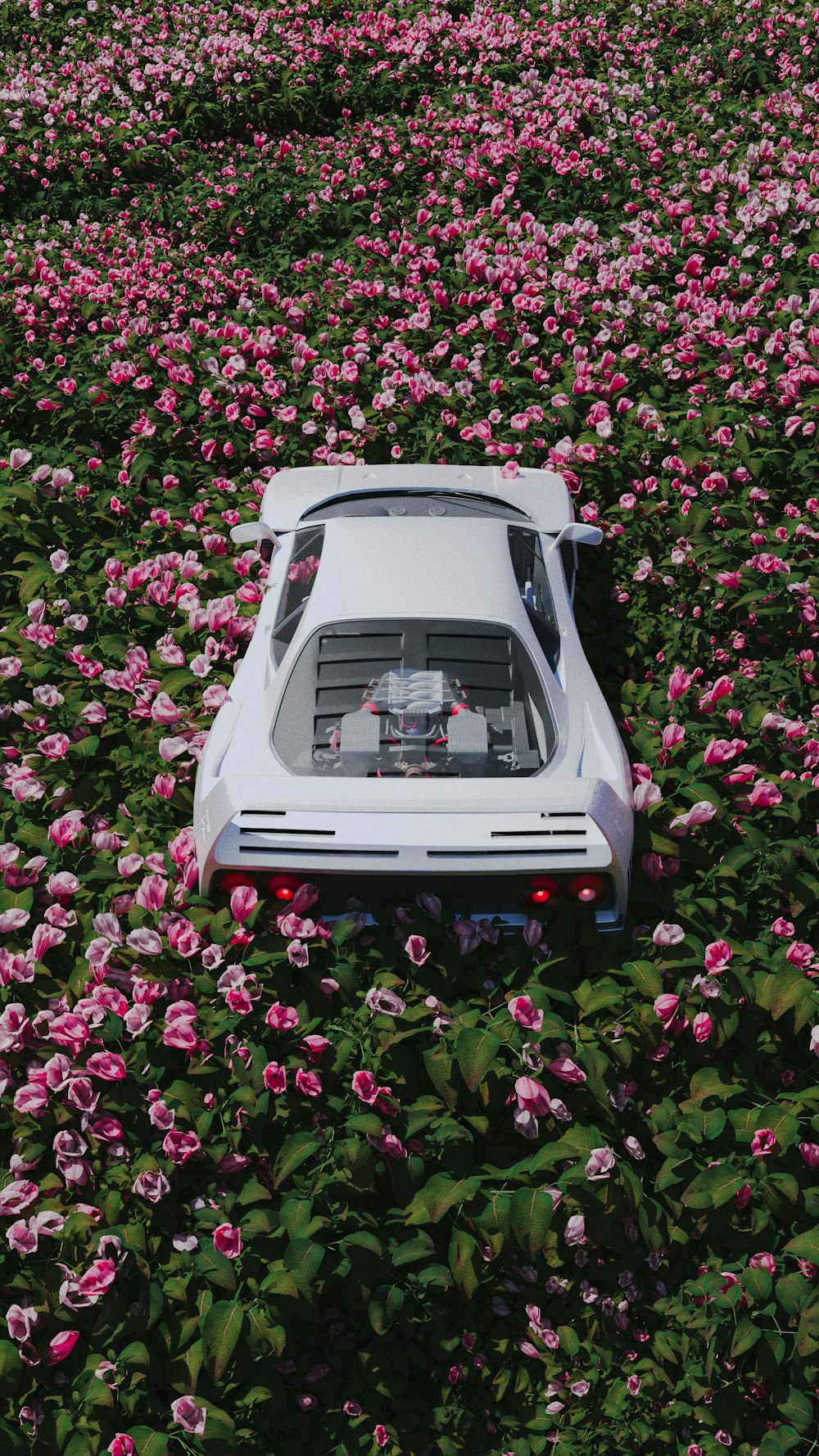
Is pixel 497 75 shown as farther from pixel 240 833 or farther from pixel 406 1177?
pixel 406 1177

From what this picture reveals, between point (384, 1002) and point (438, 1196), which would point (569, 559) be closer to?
point (384, 1002)

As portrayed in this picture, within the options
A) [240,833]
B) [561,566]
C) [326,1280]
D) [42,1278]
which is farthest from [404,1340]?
[561,566]

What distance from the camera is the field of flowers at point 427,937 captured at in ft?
9.21

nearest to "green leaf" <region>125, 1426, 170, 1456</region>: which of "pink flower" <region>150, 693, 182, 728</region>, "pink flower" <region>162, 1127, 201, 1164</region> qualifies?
"pink flower" <region>162, 1127, 201, 1164</region>

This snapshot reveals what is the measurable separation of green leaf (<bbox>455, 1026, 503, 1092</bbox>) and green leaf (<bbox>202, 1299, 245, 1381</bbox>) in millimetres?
901

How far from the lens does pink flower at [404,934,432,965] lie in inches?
124

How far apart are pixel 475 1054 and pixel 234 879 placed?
0.97 m

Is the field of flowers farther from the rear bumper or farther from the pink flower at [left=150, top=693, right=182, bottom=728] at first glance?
the rear bumper

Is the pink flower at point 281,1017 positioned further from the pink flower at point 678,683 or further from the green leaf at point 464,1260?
the pink flower at point 678,683

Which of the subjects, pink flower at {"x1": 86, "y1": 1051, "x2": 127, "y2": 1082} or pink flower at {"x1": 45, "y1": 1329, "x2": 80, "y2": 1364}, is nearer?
pink flower at {"x1": 45, "y1": 1329, "x2": 80, "y2": 1364}

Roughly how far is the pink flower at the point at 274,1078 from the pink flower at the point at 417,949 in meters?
0.54

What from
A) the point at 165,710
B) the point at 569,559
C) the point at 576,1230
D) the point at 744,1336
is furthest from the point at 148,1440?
the point at 569,559

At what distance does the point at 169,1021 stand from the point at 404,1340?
1.19m

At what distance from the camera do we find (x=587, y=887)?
3.14 m
